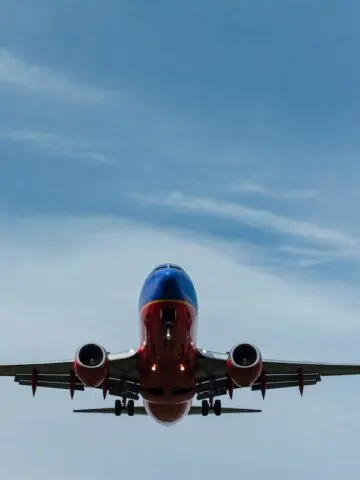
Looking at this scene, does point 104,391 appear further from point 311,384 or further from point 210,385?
point 311,384

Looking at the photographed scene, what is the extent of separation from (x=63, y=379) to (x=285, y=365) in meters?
9.96

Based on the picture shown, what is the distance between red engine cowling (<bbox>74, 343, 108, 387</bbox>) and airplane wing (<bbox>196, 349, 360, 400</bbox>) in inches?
161

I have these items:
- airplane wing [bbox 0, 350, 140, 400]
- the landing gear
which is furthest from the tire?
airplane wing [bbox 0, 350, 140, 400]

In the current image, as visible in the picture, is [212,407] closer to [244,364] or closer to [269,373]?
[269,373]

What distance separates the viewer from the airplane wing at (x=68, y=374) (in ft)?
106

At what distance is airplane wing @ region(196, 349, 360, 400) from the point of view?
32.6 metres

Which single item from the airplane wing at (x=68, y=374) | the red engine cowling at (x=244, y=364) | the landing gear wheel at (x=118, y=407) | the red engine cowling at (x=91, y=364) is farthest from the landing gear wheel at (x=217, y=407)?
the red engine cowling at (x=91, y=364)

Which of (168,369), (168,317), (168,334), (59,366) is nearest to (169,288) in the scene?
(168,317)

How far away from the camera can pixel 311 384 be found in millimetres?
37219

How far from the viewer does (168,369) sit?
99.5 ft

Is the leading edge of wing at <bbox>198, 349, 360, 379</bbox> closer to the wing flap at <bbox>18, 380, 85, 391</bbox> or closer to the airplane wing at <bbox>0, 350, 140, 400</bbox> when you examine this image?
the airplane wing at <bbox>0, 350, 140, 400</bbox>

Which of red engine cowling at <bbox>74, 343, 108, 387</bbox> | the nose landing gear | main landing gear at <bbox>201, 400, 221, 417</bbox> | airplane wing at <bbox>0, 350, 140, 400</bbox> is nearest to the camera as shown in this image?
the nose landing gear

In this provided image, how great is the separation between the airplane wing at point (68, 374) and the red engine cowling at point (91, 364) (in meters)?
1.70

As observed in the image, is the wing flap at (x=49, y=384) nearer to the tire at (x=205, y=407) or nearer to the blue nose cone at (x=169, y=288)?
the tire at (x=205, y=407)
